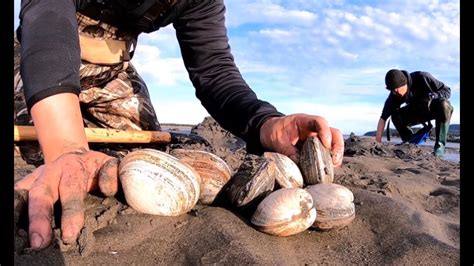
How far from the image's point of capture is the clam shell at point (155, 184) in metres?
1.89

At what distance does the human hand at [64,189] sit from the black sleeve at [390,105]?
979cm

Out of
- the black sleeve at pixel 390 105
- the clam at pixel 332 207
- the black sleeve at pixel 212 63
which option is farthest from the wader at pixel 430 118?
the clam at pixel 332 207

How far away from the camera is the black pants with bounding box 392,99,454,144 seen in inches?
374

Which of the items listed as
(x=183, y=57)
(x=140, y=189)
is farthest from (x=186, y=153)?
(x=183, y=57)

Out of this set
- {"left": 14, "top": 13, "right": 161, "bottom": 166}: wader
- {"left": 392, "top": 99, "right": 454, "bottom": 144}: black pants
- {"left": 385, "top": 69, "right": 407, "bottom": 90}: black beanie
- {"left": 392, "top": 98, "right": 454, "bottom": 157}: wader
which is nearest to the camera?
{"left": 14, "top": 13, "right": 161, "bottom": 166}: wader

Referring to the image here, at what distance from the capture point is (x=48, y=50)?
2.15 meters

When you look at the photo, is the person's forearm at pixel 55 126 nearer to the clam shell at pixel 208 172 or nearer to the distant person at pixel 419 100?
the clam shell at pixel 208 172

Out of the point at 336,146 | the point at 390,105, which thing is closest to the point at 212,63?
the point at 336,146

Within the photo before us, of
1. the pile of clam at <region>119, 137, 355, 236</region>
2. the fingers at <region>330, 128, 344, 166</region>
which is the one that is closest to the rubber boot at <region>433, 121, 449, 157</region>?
the fingers at <region>330, 128, 344, 166</region>

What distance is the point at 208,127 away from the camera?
9492 mm

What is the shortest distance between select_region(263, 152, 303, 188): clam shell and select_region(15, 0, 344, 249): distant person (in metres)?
0.19

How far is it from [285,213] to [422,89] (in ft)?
30.2

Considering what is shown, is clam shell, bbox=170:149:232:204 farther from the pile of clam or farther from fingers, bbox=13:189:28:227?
fingers, bbox=13:189:28:227

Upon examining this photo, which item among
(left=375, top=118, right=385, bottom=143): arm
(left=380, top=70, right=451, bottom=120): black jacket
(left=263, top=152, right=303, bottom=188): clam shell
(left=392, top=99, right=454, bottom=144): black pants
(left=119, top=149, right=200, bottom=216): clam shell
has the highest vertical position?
(left=119, top=149, right=200, bottom=216): clam shell
